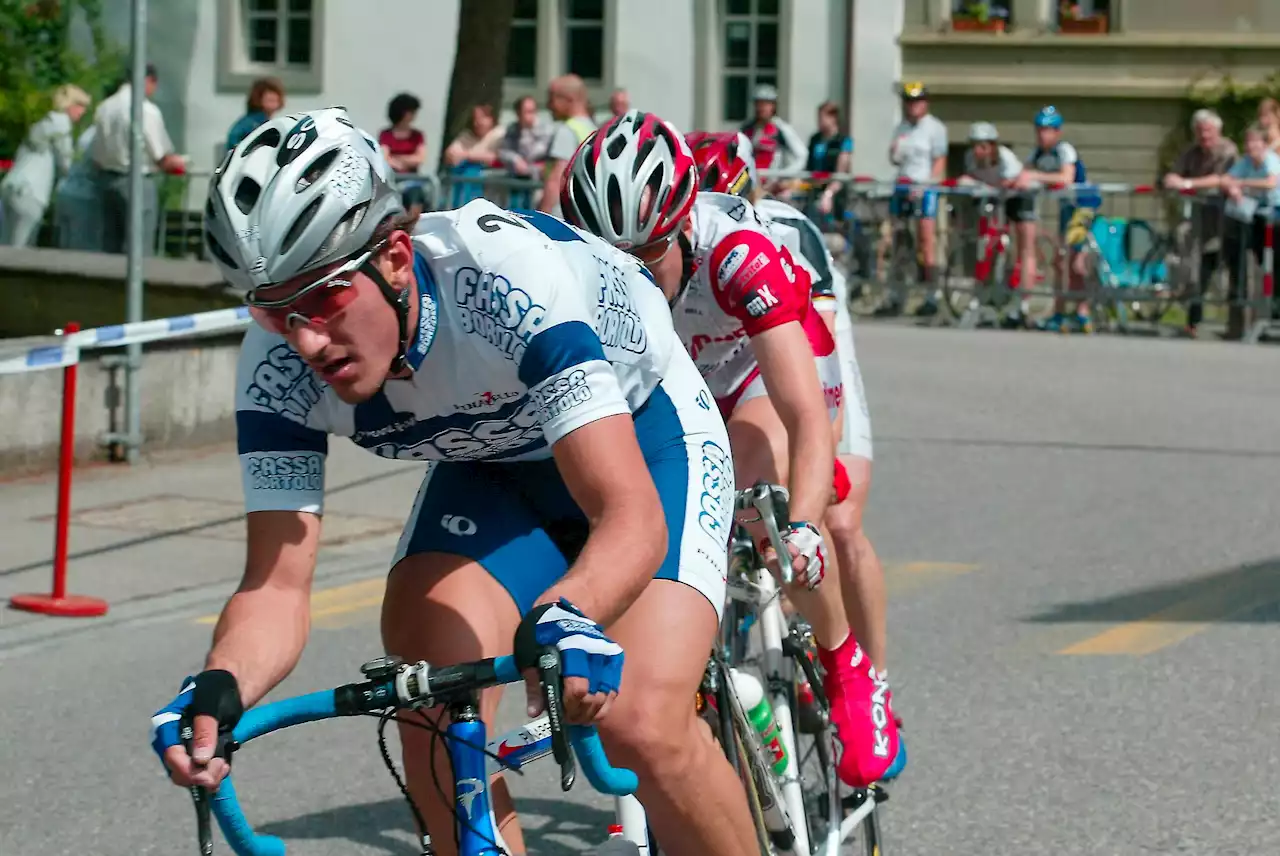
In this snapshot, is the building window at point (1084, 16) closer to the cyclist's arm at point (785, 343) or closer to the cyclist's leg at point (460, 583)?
the cyclist's arm at point (785, 343)

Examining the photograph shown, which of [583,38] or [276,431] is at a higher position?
[583,38]

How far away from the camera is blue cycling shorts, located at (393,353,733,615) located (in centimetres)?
401

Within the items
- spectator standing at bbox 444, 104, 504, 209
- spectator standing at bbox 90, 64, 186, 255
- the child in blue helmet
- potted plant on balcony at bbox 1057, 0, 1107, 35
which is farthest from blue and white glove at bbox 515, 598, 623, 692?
potted plant on balcony at bbox 1057, 0, 1107, 35

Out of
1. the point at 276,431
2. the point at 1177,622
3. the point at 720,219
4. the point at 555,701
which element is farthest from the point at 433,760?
the point at 1177,622

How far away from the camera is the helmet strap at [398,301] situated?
11.4ft

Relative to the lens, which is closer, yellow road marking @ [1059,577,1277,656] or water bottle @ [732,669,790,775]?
water bottle @ [732,669,790,775]

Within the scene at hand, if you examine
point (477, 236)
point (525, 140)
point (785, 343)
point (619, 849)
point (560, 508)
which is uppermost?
point (525, 140)

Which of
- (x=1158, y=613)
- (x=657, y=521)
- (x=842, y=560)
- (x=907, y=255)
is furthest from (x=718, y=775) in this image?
(x=907, y=255)

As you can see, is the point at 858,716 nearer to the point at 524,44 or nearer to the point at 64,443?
the point at 64,443

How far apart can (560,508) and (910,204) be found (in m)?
16.5

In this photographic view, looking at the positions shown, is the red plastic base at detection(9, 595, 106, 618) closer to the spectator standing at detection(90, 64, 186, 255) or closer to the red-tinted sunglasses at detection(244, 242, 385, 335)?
the red-tinted sunglasses at detection(244, 242, 385, 335)

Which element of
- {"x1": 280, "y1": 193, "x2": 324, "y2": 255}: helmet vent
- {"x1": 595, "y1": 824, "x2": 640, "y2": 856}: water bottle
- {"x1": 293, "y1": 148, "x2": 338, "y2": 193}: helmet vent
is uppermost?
{"x1": 293, "y1": 148, "x2": 338, "y2": 193}: helmet vent

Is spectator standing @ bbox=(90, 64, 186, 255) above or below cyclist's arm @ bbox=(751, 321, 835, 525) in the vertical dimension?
above

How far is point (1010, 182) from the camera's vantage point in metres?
20.1
